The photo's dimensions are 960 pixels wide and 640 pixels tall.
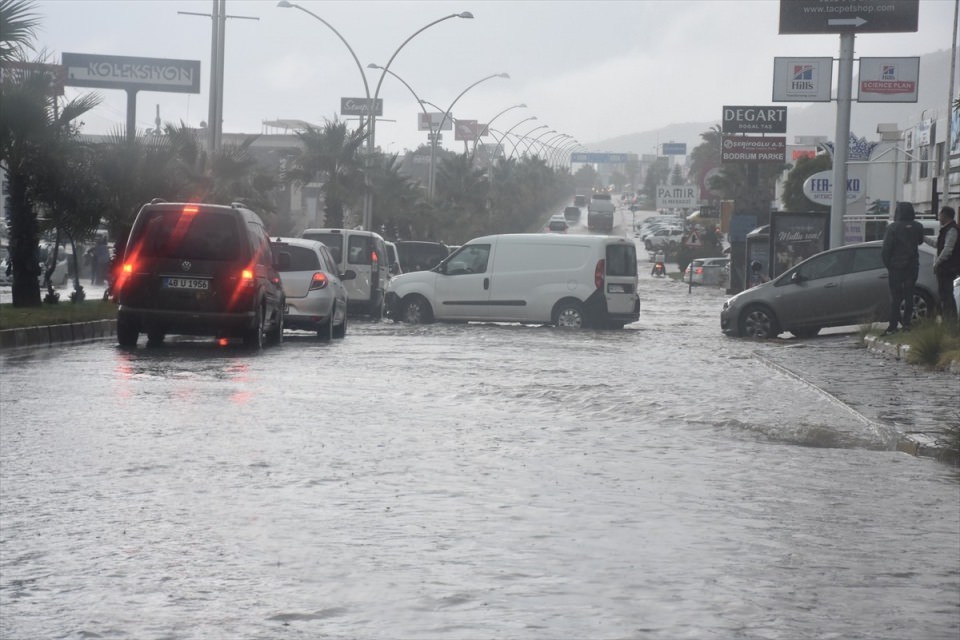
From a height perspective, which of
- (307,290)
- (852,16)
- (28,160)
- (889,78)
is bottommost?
(307,290)

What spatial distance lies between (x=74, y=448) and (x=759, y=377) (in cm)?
928

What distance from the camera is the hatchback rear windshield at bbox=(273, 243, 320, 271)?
76.2 feet

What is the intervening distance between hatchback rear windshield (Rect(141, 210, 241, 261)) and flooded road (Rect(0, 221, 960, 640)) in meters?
3.69

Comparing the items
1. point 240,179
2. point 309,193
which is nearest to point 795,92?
point 240,179

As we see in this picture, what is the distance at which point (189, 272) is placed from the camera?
18734mm

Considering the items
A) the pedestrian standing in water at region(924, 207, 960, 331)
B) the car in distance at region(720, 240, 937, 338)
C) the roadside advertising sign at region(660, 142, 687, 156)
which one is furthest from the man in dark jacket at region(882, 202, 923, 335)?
the roadside advertising sign at region(660, 142, 687, 156)

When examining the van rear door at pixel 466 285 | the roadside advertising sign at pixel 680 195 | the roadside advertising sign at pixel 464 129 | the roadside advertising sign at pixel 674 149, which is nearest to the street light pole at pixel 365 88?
the van rear door at pixel 466 285

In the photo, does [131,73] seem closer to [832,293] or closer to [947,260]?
[832,293]

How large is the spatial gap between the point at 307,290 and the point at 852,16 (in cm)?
1743

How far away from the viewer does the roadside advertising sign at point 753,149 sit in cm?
7012

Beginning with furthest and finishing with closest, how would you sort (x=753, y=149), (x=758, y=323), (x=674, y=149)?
(x=674, y=149) < (x=753, y=149) < (x=758, y=323)

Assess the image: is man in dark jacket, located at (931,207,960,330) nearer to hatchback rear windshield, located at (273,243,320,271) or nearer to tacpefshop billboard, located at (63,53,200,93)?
hatchback rear windshield, located at (273,243,320,271)

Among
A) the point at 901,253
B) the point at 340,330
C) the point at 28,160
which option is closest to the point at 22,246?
the point at 28,160

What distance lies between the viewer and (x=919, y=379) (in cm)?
1631
